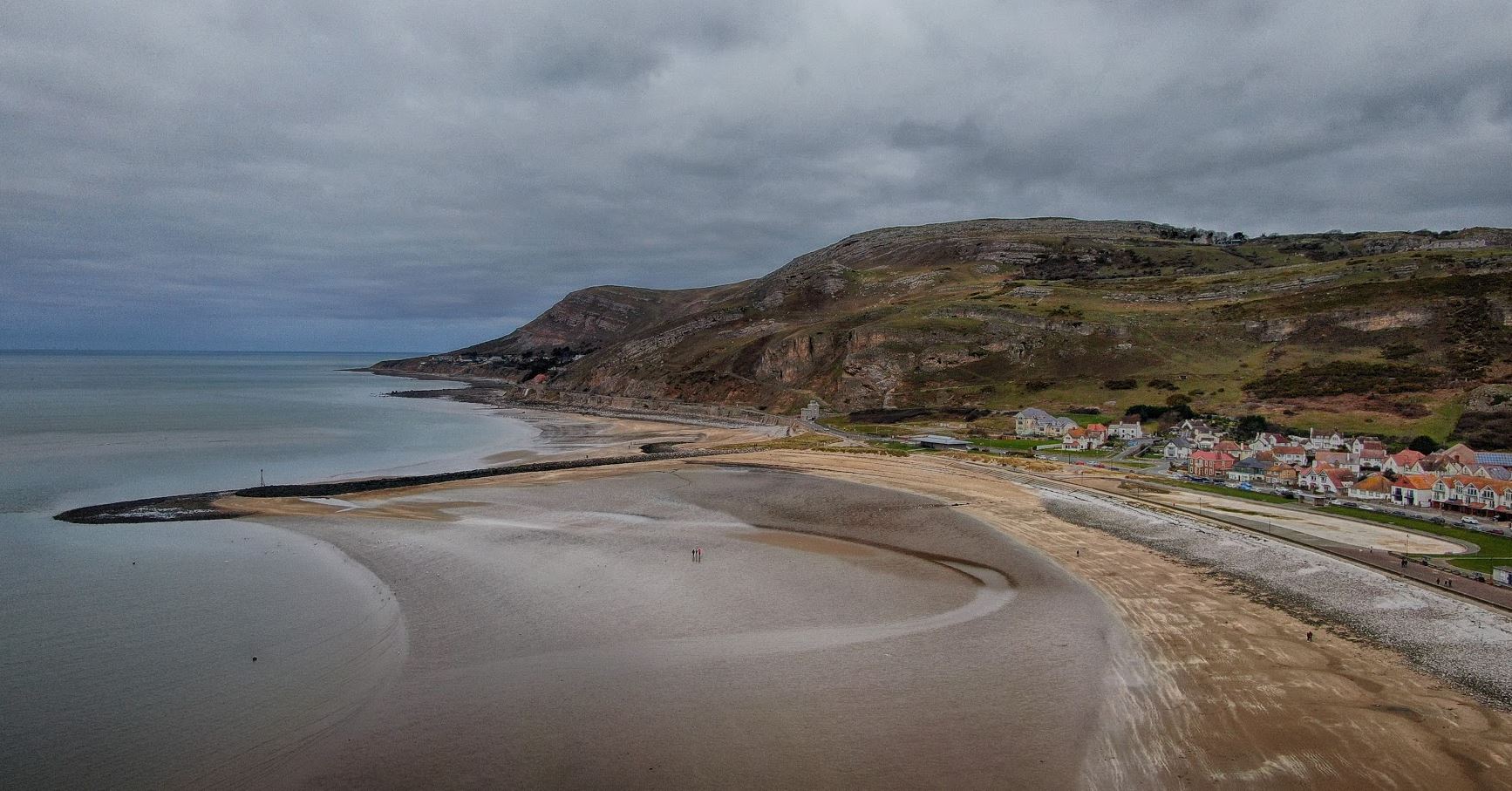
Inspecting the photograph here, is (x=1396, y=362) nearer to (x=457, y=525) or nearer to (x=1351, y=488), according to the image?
(x=1351, y=488)

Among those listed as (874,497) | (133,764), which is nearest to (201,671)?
(133,764)

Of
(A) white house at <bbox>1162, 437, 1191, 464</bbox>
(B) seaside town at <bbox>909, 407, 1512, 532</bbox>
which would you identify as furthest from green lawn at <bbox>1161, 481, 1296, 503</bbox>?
(A) white house at <bbox>1162, 437, 1191, 464</bbox>

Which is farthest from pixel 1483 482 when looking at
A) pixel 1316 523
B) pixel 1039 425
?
pixel 1039 425

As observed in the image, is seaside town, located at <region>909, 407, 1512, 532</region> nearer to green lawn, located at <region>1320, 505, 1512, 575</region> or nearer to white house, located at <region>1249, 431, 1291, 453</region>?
white house, located at <region>1249, 431, 1291, 453</region>

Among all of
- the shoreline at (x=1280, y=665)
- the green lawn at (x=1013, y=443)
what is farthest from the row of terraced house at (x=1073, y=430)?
the shoreline at (x=1280, y=665)

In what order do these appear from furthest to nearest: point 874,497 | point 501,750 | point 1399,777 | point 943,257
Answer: point 943,257
point 874,497
point 501,750
point 1399,777

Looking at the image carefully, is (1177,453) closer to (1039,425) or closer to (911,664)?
(1039,425)

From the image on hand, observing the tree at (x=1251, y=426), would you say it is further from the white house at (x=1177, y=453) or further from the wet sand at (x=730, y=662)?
the wet sand at (x=730, y=662)
